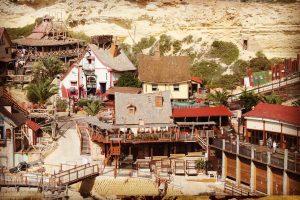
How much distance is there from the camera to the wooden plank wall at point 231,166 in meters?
13.9

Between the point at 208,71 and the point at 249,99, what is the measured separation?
15.6 feet

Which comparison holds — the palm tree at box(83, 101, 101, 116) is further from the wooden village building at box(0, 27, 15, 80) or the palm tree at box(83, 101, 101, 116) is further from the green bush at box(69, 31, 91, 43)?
the green bush at box(69, 31, 91, 43)

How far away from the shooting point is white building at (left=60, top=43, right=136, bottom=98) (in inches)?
779

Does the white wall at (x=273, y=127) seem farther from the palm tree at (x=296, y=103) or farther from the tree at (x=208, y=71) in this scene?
the tree at (x=208, y=71)

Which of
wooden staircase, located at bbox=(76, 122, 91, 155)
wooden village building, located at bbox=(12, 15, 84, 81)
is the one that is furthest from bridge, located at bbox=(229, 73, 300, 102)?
wooden village building, located at bbox=(12, 15, 84, 81)

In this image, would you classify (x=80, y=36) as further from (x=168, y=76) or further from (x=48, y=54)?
A: (x=168, y=76)

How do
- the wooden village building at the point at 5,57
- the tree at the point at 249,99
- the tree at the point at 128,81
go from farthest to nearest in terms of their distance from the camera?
the tree at the point at 128,81 < the wooden village building at the point at 5,57 < the tree at the point at 249,99

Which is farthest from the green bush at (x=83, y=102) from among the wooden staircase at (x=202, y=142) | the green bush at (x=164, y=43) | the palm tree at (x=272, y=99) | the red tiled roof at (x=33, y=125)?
the green bush at (x=164, y=43)

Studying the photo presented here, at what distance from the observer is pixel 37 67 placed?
1959 cm

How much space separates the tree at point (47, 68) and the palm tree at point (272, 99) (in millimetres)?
7071

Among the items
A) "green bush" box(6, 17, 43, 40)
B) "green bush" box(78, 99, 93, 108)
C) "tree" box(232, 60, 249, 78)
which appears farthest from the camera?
"green bush" box(6, 17, 43, 40)

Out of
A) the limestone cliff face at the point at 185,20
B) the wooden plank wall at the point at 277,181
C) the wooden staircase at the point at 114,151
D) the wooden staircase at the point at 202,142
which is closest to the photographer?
the wooden plank wall at the point at 277,181

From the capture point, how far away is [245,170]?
531 inches

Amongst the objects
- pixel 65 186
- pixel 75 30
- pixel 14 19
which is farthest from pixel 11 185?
pixel 75 30
